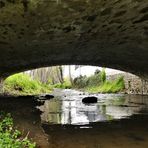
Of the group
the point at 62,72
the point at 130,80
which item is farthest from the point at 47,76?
the point at 130,80

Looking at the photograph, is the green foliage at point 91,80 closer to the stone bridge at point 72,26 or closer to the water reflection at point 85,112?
the water reflection at point 85,112

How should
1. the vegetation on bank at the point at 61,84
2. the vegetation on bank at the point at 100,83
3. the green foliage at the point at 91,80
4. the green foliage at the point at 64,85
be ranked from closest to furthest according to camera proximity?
the vegetation on bank at the point at 61,84 < the vegetation on bank at the point at 100,83 < the green foliage at the point at 91,80 < the green foliage at the point at 64,85

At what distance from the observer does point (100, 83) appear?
41031 millimetres

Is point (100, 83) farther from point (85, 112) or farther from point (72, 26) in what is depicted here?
point (72, 26)

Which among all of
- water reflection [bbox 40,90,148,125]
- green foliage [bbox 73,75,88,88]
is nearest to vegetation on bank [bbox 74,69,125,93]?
green foliage [bbox 73,75,88,88]

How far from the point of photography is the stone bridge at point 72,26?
5.52 meters

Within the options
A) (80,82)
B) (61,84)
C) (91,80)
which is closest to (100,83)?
(91,80)

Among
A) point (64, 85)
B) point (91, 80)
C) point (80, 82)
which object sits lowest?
point (64, 85)

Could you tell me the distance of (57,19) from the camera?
6.31m

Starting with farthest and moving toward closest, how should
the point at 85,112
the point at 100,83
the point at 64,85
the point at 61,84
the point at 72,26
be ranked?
the point at 61,84, the point at 64,85, the point at 100,83, the point at 85,112, the point at 72,26

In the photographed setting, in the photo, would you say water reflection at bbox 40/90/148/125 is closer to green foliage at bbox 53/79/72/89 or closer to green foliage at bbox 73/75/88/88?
green foliage at bbox 73/75/88/88

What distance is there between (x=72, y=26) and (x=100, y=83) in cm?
3451

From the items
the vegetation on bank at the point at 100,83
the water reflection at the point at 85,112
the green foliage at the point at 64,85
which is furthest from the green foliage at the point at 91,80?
the water reflection at the point at 85,112

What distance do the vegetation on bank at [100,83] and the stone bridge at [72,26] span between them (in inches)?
840
